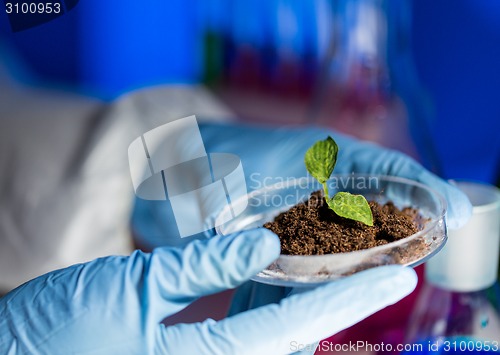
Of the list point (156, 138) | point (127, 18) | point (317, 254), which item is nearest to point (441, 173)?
point (156, 138)

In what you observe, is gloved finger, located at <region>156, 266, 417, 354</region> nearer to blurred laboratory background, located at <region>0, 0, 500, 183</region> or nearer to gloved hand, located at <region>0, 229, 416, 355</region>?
gloved hand, located at <region>0, 229, 416, 355</region>

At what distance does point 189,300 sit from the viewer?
2.19ft

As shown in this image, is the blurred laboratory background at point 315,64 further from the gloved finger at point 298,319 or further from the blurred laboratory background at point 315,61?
the gloved finger at point 298,319

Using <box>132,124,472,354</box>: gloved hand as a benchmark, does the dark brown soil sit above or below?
above

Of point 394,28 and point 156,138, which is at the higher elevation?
point 394,28

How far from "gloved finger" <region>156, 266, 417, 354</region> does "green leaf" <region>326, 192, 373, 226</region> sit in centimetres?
7

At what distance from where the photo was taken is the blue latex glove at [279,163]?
878 millimetres

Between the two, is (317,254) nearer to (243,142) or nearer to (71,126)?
(243,142)

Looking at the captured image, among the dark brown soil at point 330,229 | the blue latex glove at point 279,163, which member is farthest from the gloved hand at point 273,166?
the dark brown soil at point 330,229

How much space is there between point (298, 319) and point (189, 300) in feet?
0.46

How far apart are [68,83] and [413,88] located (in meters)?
1.04

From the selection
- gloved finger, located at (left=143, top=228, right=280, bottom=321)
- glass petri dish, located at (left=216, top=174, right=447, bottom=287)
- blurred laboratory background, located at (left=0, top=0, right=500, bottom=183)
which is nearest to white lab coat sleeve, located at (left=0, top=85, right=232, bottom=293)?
blurred laboratory background, located at (left=0, top=0, right=500, bottom=183)

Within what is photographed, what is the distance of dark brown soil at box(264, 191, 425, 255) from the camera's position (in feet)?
2.09

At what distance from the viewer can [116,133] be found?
1.32 metres
